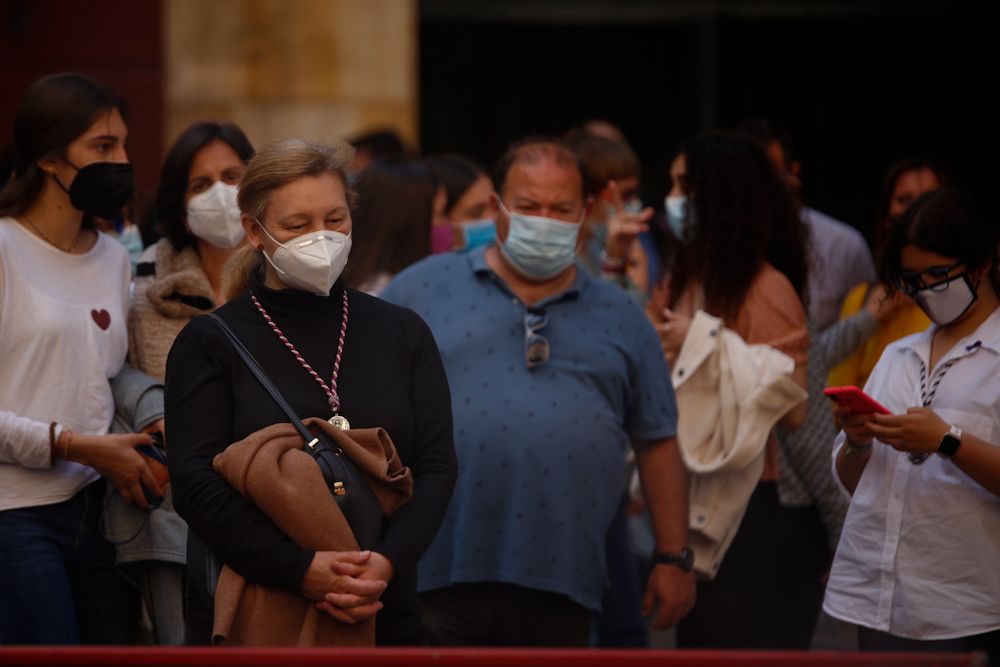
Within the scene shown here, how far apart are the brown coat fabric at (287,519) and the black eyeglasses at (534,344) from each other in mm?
1275

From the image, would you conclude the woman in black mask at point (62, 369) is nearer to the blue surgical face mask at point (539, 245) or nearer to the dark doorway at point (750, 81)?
the blue surgical face mask at point (539, 245)

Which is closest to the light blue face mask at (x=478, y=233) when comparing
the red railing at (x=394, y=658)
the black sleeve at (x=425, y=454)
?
the black sleeve at (x=425, y=454)

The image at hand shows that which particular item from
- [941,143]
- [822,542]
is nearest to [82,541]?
[822,542]

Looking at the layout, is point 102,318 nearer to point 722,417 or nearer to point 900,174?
point 722,417

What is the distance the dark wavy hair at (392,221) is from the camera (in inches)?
231

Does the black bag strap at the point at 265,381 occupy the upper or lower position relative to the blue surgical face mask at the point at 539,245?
lower

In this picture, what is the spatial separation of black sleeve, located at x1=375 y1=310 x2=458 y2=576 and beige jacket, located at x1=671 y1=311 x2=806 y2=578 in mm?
1624

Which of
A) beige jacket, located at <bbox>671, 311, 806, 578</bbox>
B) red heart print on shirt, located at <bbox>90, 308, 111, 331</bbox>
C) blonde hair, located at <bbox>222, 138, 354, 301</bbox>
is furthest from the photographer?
beige jacket, located at <bbox>671, 311, 806, 578</bbox>

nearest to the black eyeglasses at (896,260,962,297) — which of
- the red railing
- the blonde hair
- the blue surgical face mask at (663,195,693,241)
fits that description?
the blue surgical face mask at (663,195,693,241)

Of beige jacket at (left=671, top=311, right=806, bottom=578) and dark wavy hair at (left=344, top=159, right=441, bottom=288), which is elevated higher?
dark wavy hair at (left=344, top=159, right=441, bottom=288)

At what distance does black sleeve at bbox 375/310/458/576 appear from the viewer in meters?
3.72

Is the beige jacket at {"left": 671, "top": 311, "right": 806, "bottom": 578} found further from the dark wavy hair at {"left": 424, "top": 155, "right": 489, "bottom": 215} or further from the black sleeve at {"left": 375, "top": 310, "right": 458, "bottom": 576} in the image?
the dark wavy hair at {"left": 424, "top": 155, "right": 489, "bottom": 215}

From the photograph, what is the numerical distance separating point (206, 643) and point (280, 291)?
0.85 metres

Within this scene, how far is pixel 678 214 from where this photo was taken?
5930mm
